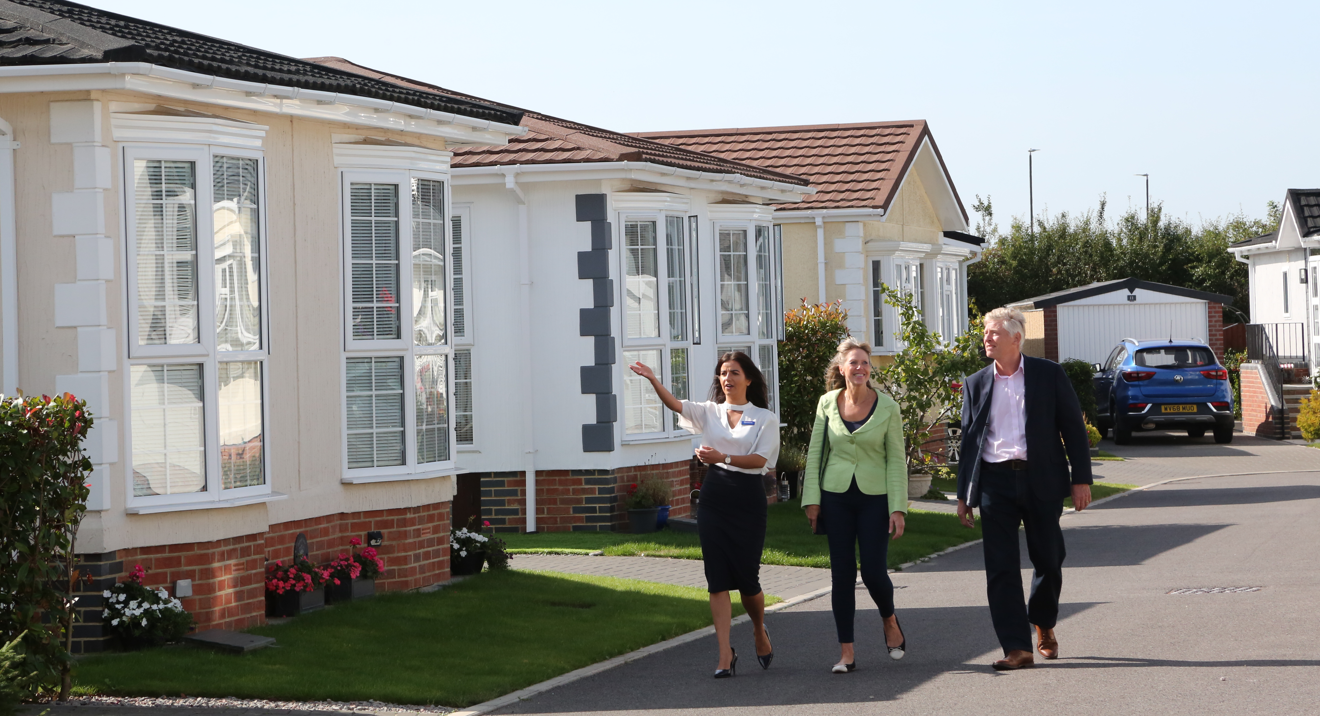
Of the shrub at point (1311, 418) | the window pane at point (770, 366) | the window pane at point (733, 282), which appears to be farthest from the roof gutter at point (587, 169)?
the shrub at point (1311, 418)

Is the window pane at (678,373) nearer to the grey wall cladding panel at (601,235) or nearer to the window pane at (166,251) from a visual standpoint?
the grey wall cladding panel at (601,235)

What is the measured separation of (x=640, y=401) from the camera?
53.3 feet

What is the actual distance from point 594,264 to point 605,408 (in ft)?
4.83

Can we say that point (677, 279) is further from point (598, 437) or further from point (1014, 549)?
point (1014, 549)

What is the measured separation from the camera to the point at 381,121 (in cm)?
1087

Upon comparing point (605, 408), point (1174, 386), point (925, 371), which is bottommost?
point (1174, 386)

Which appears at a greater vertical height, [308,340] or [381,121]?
[381,121]

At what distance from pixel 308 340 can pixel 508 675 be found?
3177 millimetres

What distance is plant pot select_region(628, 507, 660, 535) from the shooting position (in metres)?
15.8

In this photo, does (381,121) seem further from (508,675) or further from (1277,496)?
(1277,496)

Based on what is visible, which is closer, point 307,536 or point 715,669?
point 715,669

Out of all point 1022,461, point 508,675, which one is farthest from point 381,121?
point 1022,461

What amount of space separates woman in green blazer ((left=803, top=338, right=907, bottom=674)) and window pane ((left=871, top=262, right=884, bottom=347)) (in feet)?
49.4

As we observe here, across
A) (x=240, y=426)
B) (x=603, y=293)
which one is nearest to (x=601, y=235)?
(x=603, y=293)
